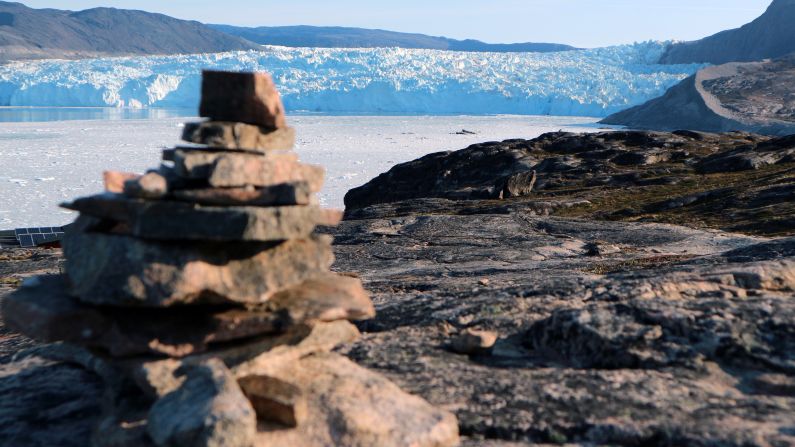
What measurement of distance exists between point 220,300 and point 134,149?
6865 cm

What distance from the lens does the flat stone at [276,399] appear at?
549 cm

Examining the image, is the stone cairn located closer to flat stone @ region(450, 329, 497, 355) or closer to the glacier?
flat stone @ region(450, 329, 497, 355)

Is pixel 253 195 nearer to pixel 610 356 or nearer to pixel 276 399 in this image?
pixel 276 399

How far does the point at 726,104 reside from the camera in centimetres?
11444

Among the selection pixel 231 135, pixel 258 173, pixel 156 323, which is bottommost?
pixel 156 323

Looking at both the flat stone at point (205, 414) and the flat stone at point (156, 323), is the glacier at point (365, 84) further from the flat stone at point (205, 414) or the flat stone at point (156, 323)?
the flat stone at point (205, 414)

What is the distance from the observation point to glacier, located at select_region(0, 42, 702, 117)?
138750mm

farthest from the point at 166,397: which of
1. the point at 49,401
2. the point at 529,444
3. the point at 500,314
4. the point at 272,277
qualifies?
the point at 500,314

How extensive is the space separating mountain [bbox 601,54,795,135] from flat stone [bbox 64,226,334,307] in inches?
4065

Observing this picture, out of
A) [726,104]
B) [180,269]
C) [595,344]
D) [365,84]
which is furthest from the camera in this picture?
[365,84]

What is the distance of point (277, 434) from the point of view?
17.7 ft

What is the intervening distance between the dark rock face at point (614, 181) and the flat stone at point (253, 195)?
2054 centimetres

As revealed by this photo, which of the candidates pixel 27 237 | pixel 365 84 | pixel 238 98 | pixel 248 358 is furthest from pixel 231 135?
pixel 365 84

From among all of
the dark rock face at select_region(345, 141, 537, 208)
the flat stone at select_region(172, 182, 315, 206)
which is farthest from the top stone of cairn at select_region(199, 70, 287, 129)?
the dark rock face at select_region(345, 141, 537, 208)
